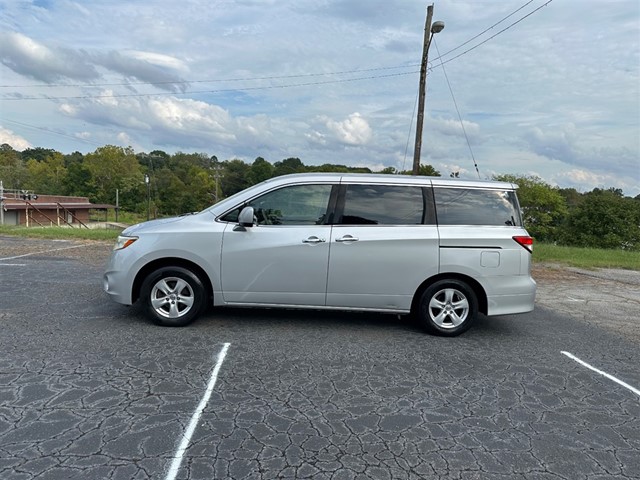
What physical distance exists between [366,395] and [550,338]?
3013mm

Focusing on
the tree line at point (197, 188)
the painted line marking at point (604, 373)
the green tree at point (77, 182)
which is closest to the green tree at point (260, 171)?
the tree line at point (197, 188)

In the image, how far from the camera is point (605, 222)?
42250mm

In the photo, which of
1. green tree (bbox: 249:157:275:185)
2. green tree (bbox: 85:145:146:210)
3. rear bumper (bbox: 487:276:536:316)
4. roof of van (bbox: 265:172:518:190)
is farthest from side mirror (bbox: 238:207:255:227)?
green tree (bbox: 85:145:146:210)

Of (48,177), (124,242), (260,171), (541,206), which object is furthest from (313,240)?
(48,177)

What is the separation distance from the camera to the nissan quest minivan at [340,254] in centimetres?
474

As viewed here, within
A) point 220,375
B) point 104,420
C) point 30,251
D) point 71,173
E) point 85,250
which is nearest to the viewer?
point 104,420

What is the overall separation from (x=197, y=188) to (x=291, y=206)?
7147 centimetres

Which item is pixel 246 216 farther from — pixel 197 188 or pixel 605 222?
pixel 197 188

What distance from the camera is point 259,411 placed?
3.04 m

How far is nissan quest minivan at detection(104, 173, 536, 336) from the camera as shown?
474 centimetres

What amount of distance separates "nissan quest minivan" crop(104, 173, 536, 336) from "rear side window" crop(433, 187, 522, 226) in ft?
0.04

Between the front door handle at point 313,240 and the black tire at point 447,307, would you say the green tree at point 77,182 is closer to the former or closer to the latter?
the front door handle at point 313,240

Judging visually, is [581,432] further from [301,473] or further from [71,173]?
[71,173]

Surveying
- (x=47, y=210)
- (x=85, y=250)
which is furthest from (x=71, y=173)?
(x=85, y=250)
